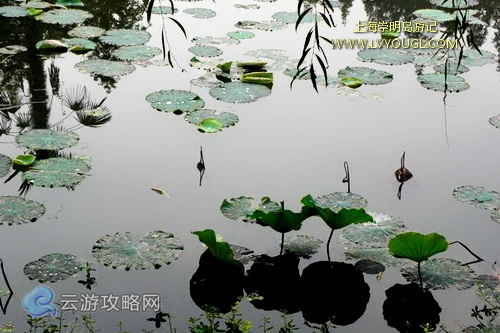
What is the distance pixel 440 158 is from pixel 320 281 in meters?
1.26

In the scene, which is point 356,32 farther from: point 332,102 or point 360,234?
point 360,234

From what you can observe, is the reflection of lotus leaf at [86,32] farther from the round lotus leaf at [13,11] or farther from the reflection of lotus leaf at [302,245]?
the reflection of lotus leaf at [302,245]

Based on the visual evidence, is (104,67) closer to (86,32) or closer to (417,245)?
(86,32)

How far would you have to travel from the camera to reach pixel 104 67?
4363 millimetres

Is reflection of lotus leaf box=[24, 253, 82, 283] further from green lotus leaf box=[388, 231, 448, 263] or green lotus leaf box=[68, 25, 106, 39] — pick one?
green lotus leaf box=[68, 25, 106, 39]

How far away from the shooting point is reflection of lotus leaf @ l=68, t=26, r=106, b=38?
16.1 ft

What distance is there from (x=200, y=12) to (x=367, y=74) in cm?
180

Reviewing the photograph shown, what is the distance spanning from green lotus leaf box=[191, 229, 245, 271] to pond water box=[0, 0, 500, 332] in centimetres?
10

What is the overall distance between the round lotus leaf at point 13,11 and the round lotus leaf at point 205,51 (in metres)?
1.41

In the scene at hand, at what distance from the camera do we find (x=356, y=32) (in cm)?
538

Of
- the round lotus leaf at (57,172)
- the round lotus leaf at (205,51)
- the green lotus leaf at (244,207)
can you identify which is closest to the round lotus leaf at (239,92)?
the round lotus leaf at (205,51)

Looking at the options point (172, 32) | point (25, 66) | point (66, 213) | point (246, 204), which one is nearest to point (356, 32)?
point (172, 32)

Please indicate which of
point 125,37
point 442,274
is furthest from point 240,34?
point 442,274

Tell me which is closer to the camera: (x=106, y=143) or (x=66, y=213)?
(x=66, y=213)
